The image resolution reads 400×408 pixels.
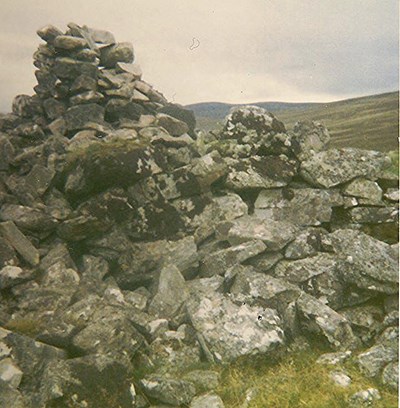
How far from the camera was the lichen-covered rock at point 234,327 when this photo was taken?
7.23m

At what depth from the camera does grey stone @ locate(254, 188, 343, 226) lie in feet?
35.2

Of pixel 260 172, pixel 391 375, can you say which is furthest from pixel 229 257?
pixel 391 375

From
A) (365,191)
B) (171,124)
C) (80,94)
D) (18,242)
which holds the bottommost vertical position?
(18,242)

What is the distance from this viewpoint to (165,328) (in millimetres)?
8281

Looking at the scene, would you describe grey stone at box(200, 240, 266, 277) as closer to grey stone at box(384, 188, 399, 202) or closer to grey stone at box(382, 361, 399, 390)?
grey stone at box(382, 361, 399, 390)

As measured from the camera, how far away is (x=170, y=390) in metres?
6.47

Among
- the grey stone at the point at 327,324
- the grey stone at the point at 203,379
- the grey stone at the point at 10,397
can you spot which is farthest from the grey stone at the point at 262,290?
the grey stone at the point at 10,397

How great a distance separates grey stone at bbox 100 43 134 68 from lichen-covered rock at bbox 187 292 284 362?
9.34 meters

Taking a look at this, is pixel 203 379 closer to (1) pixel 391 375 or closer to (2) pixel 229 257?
(1) pixel 391 375

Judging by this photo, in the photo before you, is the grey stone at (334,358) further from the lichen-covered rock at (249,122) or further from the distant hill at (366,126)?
the distant hill at (366,126)

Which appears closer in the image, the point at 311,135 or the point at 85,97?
the point at 85,97

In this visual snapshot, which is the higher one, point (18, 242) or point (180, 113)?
point (180, 113)

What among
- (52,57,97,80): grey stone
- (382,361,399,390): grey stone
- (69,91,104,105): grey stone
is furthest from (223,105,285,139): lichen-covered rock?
(382,361,399,390): grey stone

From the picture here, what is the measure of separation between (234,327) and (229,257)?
7.41ft
